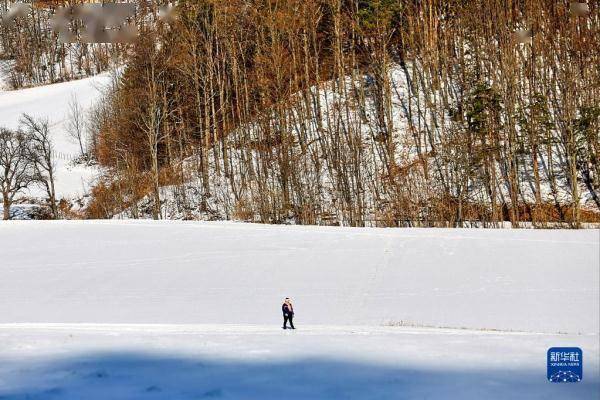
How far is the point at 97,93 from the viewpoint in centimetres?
5944

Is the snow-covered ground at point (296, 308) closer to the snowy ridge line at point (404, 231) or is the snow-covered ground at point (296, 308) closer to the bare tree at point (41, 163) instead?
the snowy ridge line at point (404, 231)

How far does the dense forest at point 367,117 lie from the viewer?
32.9m

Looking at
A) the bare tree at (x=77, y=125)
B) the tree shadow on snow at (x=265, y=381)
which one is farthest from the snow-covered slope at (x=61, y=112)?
the tree shadow on snow at (x=265, y=381)

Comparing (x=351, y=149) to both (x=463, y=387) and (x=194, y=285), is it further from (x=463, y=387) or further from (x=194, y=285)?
(x=463, y=387)

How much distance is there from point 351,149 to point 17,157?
21.6m

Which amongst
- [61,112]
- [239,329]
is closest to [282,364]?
[239,329]

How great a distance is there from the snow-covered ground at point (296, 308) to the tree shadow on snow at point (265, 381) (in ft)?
0.15

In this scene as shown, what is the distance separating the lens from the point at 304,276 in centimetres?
2175

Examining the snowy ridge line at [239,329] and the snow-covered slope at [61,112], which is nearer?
the snowy ridge line at [239,329]

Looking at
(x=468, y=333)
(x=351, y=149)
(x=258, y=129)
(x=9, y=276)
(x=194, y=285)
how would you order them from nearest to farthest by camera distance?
1. (x=468, y=333)
2. (x=194, y=285)
3. (x=9, y=276)
4. (x=351, y=149)
5. (x=258, y=129)

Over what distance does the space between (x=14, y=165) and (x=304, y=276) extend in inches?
1090

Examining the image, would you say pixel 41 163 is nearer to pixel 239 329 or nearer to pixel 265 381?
pixel 239 329

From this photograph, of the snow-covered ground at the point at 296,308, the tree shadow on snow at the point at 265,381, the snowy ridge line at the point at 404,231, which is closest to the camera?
the tree shadow on snow at the point at 265,381

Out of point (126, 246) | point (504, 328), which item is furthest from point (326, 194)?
point (504, 328)
